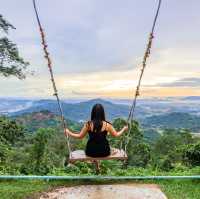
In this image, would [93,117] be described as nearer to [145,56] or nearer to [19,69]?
[145,56]

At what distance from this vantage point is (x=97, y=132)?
32.3 ft

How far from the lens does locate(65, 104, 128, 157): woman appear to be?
31.7 ft

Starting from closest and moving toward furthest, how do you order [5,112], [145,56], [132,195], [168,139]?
[132,195] → [145,56] → [5,112] → [168,139]

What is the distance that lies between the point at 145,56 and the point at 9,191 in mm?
3663

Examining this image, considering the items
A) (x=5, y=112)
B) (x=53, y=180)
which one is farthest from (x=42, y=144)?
(x=53, y=180)

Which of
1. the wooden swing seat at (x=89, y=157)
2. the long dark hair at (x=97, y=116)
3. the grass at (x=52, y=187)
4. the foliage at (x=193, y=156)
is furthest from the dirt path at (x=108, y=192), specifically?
the foliage at (x=193, y=156)

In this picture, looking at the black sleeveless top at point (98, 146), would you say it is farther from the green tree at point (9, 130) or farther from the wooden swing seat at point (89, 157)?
the green tree at point (9, 130)

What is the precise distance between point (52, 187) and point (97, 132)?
1.41 meters

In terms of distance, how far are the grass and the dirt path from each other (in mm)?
263

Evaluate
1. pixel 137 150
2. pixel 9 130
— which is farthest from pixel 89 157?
pixel 137 150

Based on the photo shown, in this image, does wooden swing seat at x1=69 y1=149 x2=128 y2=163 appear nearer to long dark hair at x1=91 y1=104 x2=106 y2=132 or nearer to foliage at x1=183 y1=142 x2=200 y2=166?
long dark hair at x1=91 y1=104 x2=106 y2=132

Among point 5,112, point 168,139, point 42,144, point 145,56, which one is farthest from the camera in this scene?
point 168,139

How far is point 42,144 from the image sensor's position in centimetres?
3875

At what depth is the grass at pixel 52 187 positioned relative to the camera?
9617 mm
